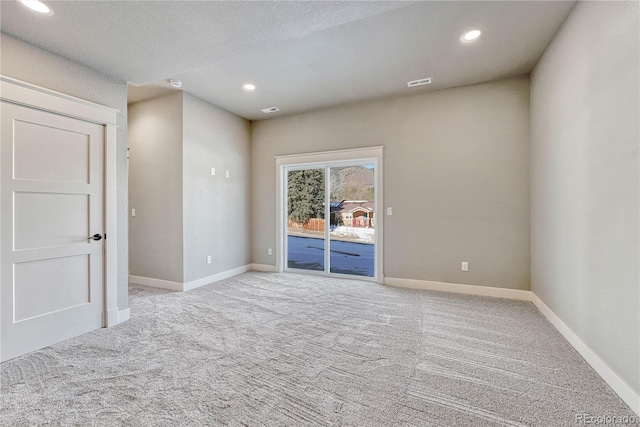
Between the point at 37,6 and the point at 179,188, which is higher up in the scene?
the point at 37,6

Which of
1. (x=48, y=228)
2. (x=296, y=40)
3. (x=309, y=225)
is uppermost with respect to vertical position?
(x=296, y=40)

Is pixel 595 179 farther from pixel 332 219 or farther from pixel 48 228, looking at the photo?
pixel 48 228

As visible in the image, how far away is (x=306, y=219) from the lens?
533 cm

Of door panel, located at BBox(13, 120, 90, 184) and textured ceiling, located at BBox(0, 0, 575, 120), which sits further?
door panel, located at BBox(13, 120, 90, 184)

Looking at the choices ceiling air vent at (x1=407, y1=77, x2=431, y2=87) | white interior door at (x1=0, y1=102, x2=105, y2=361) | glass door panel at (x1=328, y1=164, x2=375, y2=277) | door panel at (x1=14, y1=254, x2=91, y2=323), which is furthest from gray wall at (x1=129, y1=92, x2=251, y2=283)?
ceiling air vent at (x1=407, y1=77, x2=431, y2=87)

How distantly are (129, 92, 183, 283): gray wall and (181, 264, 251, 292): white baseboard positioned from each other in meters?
0.15

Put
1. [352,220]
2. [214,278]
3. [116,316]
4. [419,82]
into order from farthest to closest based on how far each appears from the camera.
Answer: [352,220]
[214,278]
[419,82]
[116,316]

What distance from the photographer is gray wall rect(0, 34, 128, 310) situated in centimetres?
229

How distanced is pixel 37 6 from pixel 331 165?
3.80 meters

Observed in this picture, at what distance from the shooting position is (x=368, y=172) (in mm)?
4742

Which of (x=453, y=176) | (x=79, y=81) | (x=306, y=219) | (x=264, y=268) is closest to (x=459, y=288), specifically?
(x=453, y=176)

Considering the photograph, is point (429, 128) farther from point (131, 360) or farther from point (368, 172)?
point (131, 360)

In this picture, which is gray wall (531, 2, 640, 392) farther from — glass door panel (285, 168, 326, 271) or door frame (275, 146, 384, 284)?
glass door panel (285, 168, 326, 271)

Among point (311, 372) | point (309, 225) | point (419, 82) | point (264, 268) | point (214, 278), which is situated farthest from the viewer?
point (264, 268)
